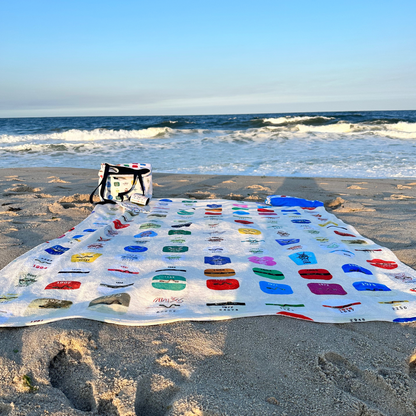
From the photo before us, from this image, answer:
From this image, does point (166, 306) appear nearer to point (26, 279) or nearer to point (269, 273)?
point (269, 273)

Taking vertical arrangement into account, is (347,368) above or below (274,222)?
below

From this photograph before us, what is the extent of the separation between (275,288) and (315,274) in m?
0.35

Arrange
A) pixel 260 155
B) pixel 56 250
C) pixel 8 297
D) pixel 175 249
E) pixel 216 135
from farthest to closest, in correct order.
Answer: pixel 216 135, pixel 260 155, pixel 175 249, pixel 56 250, pixel 8 297

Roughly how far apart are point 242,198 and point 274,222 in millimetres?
1445

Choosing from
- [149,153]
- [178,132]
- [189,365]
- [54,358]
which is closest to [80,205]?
[54,358]

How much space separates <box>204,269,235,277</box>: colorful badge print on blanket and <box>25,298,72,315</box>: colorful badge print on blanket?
0.85 meters

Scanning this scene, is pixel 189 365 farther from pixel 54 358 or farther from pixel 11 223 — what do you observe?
pixel 11 223

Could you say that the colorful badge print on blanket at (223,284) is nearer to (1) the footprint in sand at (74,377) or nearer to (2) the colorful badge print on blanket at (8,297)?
(1) the footprint in sand at (74,377)

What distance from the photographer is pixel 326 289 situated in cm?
202

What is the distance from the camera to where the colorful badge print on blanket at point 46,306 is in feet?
5.77

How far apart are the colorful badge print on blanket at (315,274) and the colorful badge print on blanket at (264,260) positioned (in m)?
0.22

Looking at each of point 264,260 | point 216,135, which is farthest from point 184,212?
point 216,135

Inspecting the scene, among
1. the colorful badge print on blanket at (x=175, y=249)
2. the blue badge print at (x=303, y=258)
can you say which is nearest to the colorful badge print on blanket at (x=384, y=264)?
the blue badge print at (x=303, y=258)

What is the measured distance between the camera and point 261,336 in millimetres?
1634
